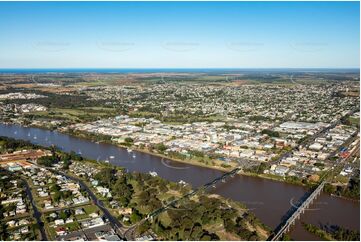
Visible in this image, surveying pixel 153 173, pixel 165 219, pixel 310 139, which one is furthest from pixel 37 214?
pixel 310 139

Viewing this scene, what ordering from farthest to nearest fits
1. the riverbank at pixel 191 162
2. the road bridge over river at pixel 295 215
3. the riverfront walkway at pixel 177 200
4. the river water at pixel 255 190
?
the riverbank at pixel 191 162 < the river water at pixel 255 190 < the riverfront walkway at pixel 177 200 < the road bridge over river at pixel 295 215

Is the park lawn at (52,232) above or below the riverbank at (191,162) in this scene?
below

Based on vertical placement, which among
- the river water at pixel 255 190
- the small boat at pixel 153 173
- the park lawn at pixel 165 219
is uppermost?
the small boat at pixel 153 173

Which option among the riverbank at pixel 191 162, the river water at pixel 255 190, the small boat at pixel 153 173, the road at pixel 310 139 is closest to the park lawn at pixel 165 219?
the river water at pixel 255 190

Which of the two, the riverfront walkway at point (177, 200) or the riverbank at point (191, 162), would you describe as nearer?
the riverfront walkway at point (177, 200)

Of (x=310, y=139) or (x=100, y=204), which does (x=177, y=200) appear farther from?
(x=310, y=139)

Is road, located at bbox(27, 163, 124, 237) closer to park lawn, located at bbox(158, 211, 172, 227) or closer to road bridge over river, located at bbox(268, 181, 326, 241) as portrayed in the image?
park lawn, located at bbox(158, 211, 172, 227)

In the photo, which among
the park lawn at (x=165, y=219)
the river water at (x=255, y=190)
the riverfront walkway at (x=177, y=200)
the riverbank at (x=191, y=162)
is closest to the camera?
the riverfront walkway at (x=177, y=200)

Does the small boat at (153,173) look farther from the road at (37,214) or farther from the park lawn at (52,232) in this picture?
the park lawn at (52,232)
